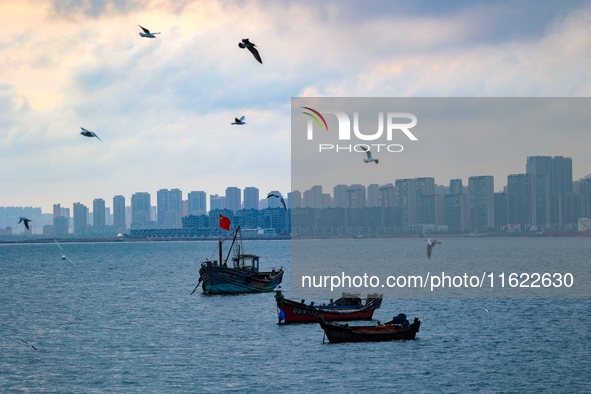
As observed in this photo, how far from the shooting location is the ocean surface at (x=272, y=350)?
34188 mm

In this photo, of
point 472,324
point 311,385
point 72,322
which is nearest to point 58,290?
point 72,322

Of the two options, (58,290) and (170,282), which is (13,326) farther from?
(170,282)

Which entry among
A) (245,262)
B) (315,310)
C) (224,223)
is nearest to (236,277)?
(245,262)

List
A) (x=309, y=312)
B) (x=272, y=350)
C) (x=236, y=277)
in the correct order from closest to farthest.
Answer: (x=272, y=350) → (x=309, y=312) → (x=236, y=277)

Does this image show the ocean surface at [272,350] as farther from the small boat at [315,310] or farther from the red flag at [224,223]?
the red flag at [224,223]

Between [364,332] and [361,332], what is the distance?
0.51ft

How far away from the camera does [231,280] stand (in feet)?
226

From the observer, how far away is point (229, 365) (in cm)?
3803

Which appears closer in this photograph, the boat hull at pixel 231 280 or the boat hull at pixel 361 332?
the boat hull at pixel 361 332

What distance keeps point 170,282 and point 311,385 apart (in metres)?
62.4

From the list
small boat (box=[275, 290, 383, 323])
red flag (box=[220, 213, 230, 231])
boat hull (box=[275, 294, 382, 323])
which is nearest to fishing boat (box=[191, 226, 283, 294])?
red flag (box=[220, 213, 230, 231])

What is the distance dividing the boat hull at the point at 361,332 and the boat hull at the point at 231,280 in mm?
26703

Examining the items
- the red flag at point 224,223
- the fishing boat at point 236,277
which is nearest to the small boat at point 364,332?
the fishing boat at point 236,277

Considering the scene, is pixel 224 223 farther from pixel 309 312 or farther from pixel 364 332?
pixel 364 332
